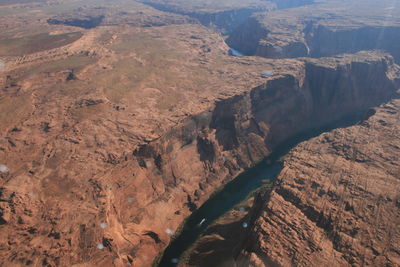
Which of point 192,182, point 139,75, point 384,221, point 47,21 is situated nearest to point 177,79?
point 139,75

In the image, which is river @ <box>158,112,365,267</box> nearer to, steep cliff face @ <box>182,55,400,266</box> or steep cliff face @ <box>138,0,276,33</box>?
steep cliff face @ <box>182,55,400,266</box>

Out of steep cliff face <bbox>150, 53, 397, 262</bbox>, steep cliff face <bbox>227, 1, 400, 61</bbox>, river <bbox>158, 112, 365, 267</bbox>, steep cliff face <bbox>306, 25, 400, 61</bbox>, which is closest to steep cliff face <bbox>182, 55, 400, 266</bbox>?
river <bbox>158, 112, 365, 267</bbox>

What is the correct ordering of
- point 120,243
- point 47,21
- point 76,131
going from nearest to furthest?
point 120,243, point 76,131, point 47,21

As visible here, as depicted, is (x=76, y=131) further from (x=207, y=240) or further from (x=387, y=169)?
(x=387, y=169)

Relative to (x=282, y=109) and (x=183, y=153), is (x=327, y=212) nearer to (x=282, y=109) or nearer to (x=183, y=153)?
(x=183, y=153)

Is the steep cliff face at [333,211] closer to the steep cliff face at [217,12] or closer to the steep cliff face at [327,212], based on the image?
the steep cliff face at [327,212]

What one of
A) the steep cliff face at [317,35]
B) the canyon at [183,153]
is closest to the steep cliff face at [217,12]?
the steep cliff face at [317,35]

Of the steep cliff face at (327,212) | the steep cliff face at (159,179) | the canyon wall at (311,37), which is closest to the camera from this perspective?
the steep cliff face at (327,212)

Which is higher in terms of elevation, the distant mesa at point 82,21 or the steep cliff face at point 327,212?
the distant mesa at point 82,21

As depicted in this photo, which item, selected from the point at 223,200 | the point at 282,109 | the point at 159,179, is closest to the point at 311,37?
the point at 282,109
